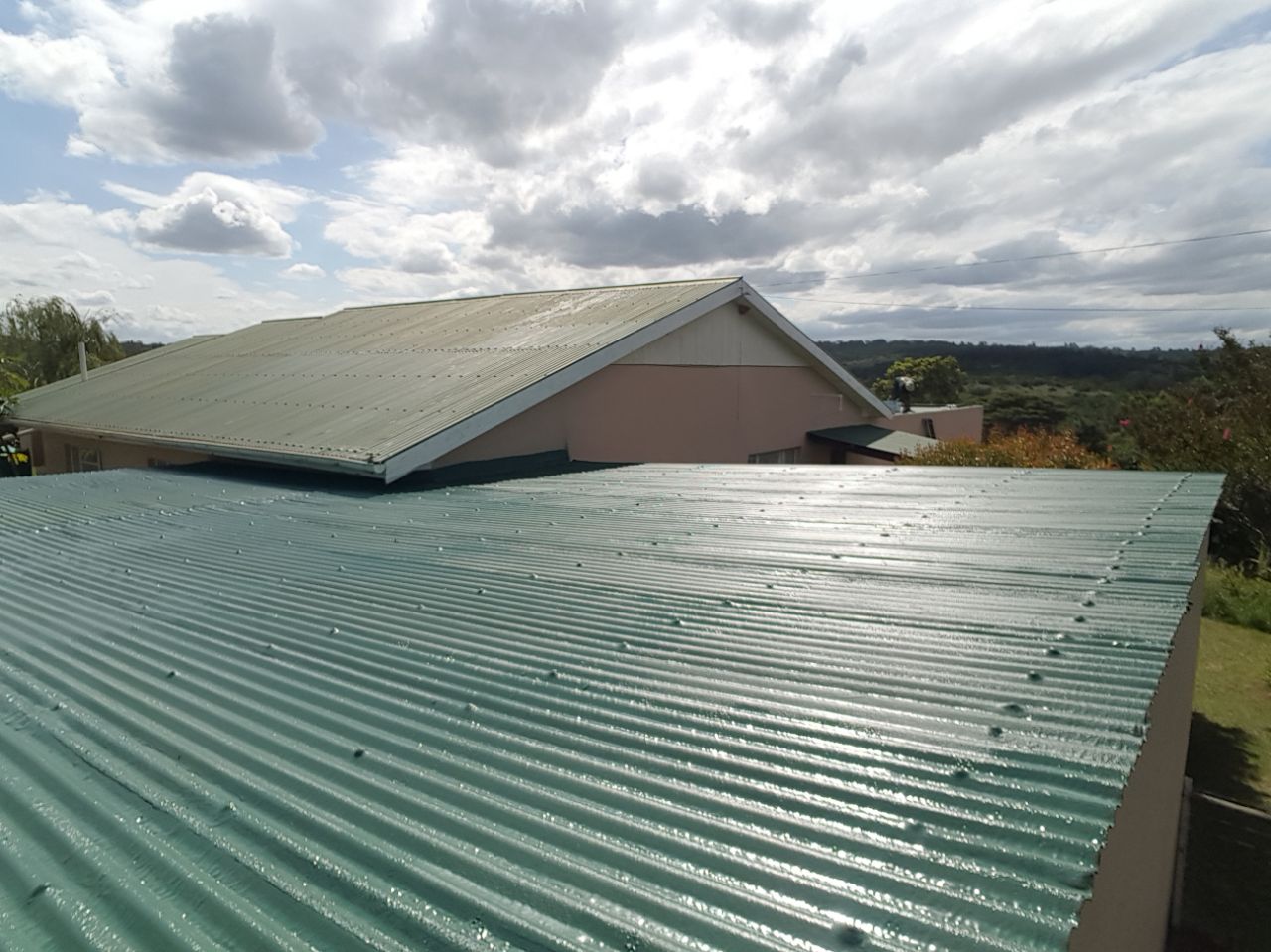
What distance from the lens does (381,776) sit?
2213mm

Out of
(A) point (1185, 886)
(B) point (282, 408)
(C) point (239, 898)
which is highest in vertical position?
(B) point (282, 408)

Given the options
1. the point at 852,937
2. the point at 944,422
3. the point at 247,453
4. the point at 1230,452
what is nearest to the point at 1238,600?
the point at 1230,452

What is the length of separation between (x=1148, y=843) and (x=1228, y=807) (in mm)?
4002

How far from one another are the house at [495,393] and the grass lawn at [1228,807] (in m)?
7.55

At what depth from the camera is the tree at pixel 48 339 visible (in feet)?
115

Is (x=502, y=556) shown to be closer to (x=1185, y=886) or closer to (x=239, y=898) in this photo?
(x=239, y=898)

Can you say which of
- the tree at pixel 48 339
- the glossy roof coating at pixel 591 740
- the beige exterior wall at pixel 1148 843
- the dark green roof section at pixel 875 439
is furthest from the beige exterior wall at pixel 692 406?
the tree at pixel 48 339

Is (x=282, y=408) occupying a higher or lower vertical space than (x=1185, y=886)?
higher

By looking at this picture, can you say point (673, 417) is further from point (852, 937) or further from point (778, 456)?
point (852, 937)

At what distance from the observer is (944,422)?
22.6 m

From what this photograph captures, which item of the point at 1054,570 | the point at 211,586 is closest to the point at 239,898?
the point at 211,586

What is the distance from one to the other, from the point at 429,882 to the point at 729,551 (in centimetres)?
338

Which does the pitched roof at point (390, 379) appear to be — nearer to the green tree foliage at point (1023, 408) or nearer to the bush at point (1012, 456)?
the bush at point (1012, 456)

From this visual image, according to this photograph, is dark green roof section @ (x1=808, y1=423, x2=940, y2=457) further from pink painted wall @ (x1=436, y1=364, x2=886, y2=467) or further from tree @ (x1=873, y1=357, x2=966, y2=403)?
tree @ (x1=873, y1=357, x2=966, y2=403)
